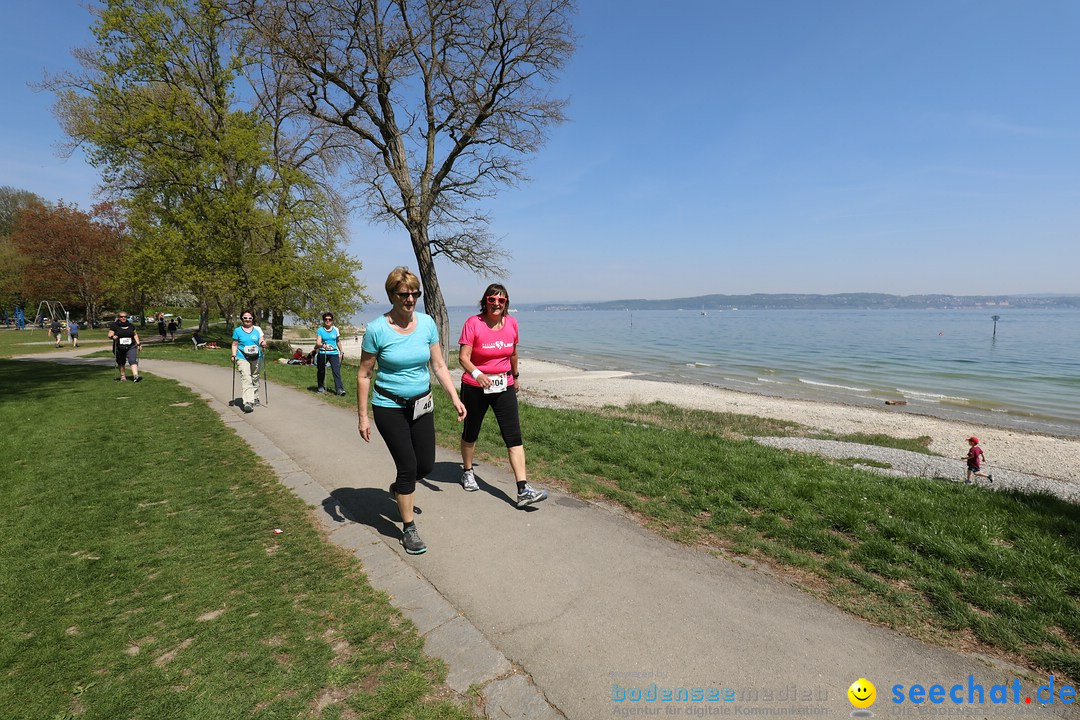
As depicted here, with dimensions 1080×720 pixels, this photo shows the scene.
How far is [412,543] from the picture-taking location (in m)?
3.79

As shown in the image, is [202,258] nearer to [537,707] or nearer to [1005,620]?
[537,707]

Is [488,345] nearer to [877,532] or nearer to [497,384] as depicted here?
[497,384]

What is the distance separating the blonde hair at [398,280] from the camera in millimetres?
3732

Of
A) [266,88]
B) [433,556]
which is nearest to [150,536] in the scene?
[433,556]

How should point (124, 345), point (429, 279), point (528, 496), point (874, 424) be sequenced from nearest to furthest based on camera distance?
1. point (528, 496)
2. point (124, 345)
3. point (429, 279)
4. point (874, 424)

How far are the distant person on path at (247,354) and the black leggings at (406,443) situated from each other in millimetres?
7266

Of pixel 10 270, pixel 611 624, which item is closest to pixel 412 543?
pixel 611 624

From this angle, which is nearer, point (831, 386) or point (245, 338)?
point (245, 338)

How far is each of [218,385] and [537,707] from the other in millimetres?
13498

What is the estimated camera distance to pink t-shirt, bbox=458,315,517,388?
4684 millimetres

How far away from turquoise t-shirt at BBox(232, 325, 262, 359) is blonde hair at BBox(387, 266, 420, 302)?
7530 millimetres

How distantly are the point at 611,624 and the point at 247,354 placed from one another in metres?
9.45

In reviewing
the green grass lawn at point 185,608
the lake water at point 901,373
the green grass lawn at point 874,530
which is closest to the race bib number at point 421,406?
the green grass lawn at point 185,608

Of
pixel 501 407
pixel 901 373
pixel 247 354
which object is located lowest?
pixel 901 373
